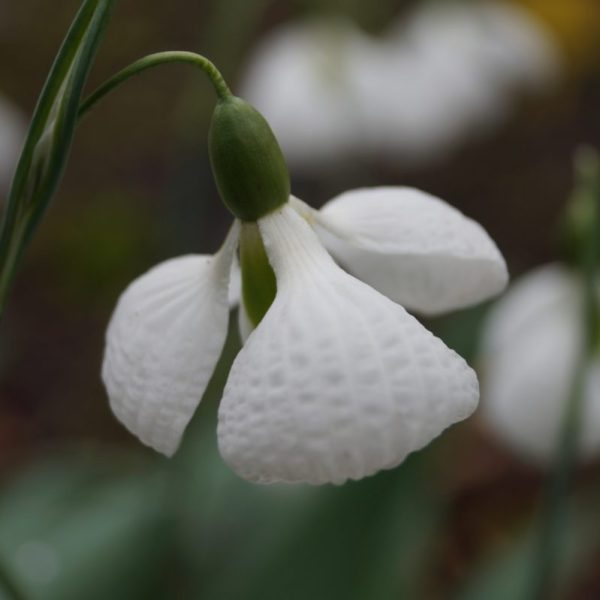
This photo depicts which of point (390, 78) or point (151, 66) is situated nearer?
point (151, 66)

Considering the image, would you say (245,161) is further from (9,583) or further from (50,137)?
(9,583)

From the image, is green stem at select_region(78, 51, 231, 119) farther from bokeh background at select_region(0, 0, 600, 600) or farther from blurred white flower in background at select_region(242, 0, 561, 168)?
blurred white flower in background at select_region(242, 0, 561, 168)

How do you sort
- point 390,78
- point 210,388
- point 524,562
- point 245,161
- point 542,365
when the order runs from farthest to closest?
point 390,78 → point 210,388 → point 524,562 → point 542,365 → point 245,161

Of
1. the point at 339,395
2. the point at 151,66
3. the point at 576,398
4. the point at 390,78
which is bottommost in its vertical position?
the point at 390,78

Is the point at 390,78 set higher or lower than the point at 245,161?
lower

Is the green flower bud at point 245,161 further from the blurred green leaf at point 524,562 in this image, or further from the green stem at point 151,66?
the blurred green leaf at point 524,562

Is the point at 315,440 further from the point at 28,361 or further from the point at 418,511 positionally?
the point at 28,361

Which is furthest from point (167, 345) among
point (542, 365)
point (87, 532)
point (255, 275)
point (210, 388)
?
point (210, 388)
